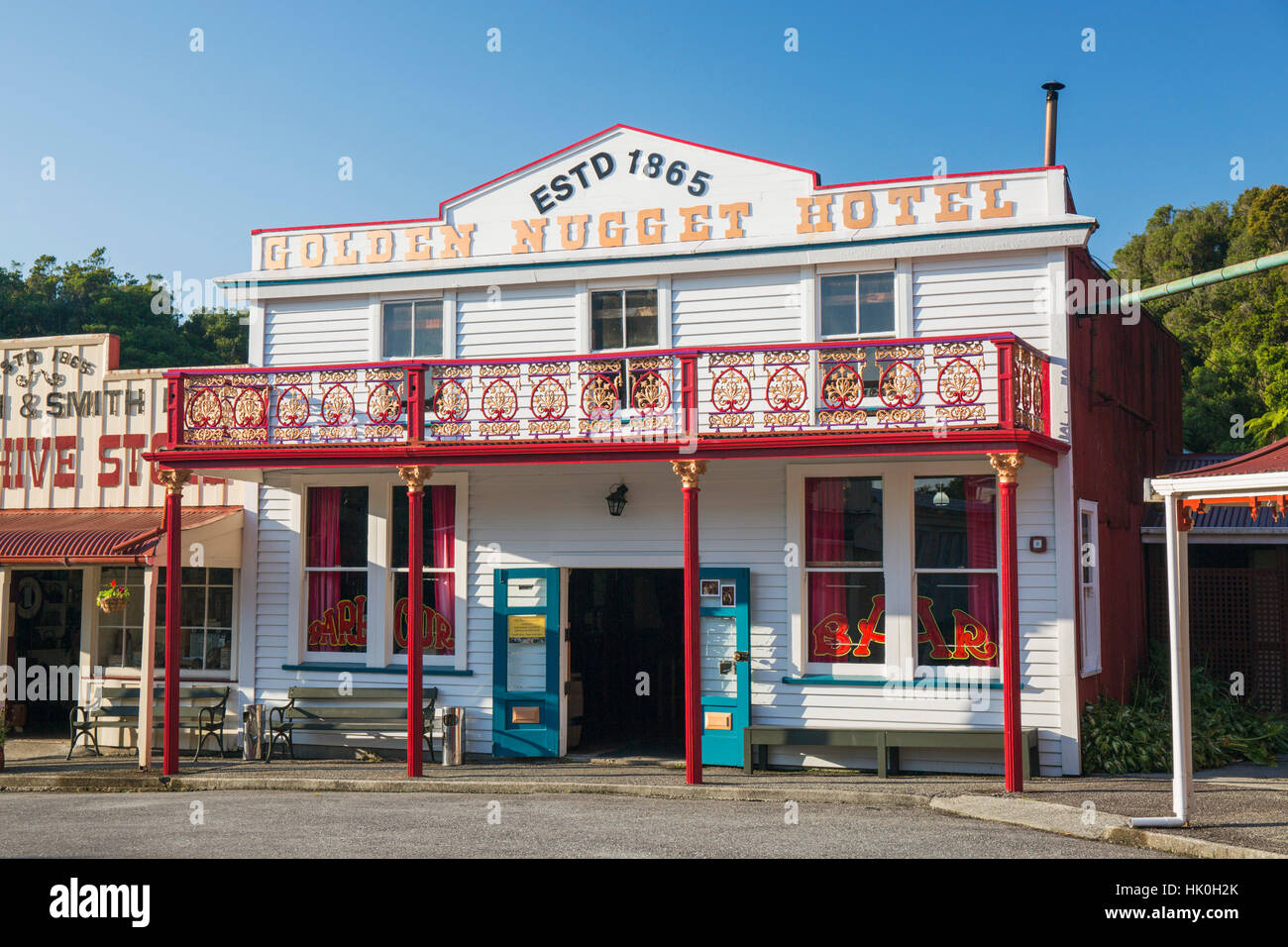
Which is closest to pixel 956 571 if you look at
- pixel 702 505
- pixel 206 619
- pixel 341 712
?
pixel 702 505

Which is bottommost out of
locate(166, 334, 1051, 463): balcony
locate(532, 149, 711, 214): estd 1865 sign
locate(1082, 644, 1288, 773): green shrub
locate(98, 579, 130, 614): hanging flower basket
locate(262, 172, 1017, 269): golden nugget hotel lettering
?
locate(1082, 644, 1288, 773): green shrub

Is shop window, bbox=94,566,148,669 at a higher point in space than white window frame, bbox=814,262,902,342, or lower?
lower

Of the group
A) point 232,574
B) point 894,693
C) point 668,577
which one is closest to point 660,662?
point 668,577

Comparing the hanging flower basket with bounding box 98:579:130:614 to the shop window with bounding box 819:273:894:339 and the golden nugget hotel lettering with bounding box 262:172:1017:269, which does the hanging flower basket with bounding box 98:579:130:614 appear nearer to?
the golden nugget hotel lettering with bounding box 262:172:1017:269

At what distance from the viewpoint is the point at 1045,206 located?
41.7 feet

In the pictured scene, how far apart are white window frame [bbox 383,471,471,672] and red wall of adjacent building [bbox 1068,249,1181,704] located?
7025 mm

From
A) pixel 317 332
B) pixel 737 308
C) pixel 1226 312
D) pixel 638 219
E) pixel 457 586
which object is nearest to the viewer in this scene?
pixel 737 308

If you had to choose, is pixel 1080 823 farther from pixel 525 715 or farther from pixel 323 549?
pixel 323 549

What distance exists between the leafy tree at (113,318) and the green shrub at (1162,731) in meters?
34.3

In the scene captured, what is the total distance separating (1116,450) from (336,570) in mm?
10071

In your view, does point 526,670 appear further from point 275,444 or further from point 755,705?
point 275,444

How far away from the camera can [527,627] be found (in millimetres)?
14062

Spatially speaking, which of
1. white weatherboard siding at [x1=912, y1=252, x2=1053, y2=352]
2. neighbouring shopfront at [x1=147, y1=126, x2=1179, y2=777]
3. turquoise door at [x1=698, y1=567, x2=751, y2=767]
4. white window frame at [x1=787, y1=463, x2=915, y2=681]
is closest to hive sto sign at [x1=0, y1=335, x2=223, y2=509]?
neighbouring shopfront at [x1=147, y1=126, x2=1179, y2=777]

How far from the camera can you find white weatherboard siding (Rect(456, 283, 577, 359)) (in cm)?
1438
